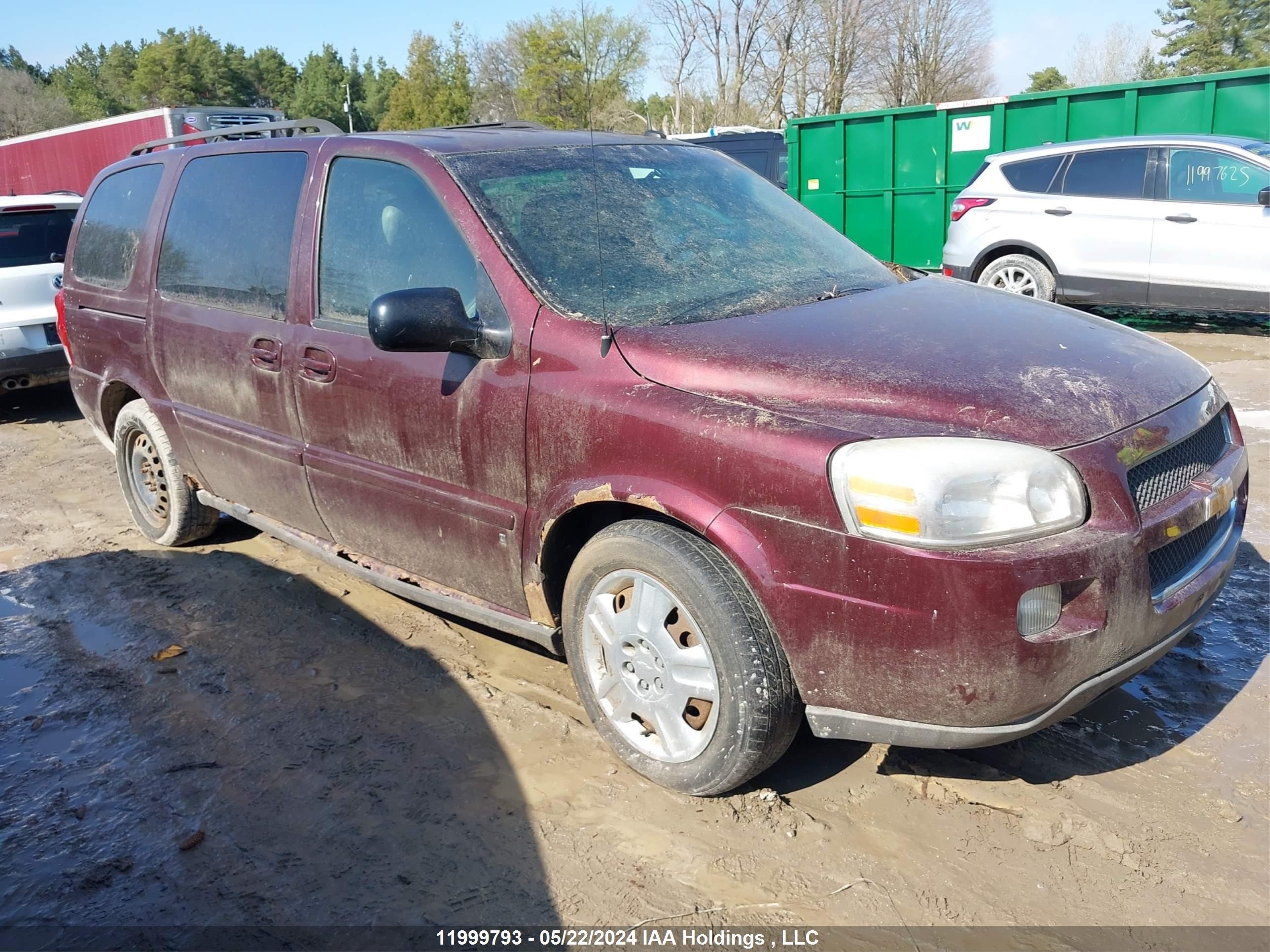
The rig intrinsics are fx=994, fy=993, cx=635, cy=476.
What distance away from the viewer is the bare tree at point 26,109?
55.8 m

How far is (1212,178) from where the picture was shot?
8648 mm

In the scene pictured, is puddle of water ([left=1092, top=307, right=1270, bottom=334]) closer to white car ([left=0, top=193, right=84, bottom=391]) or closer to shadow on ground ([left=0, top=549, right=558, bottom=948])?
shadow on ground ([left=0, top=549, right=558, bottom=948])

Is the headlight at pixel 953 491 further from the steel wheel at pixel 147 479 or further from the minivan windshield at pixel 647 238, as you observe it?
the steel wheel at pixel 147 479

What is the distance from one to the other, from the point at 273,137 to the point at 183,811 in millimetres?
2862

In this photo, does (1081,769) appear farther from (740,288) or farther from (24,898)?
(24,898)

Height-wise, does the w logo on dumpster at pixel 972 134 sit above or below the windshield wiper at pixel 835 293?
above

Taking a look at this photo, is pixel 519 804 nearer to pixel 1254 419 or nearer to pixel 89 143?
pixel 1254 419

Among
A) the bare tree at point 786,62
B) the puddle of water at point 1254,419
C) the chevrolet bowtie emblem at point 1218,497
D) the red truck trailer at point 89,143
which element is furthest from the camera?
the bare tree at point 786,62

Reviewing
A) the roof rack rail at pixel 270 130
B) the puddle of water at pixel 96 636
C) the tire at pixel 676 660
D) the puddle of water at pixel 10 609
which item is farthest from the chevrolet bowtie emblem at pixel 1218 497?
the puddle of water at pixel 10 609

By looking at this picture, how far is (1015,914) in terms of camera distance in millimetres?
2406

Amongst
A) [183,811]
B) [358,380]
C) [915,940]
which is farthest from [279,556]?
[915,940]

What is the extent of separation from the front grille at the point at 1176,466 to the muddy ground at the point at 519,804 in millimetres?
841

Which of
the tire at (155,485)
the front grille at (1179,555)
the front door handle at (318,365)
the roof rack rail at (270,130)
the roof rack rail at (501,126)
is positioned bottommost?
the tire at (155,485)

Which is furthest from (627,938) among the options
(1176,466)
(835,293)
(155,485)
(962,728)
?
(155,485)
